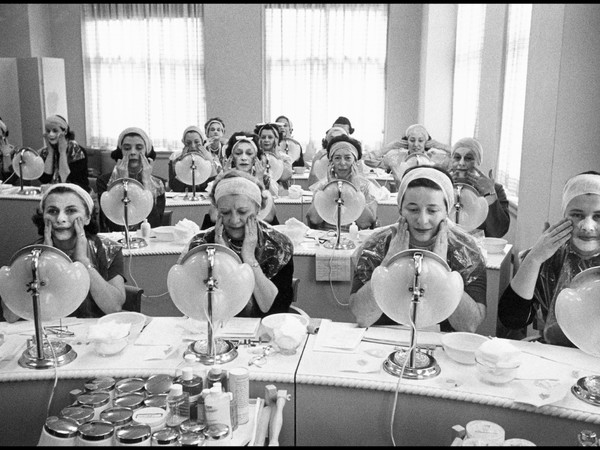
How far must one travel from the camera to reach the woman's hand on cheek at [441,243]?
2.28m

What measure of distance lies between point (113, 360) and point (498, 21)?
493 cm

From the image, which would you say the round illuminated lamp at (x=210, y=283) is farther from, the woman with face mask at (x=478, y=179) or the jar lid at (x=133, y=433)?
the woman with face mask at (x=478, y=179)

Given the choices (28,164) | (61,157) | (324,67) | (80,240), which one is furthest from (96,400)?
(324,67)

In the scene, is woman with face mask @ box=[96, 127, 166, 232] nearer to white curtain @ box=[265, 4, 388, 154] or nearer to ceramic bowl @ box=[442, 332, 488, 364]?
ceramic bowl @ box=[442, 332, 488, 364]

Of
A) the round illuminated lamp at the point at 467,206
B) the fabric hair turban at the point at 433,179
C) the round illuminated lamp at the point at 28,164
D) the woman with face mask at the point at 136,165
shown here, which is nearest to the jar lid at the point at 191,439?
the fabric hair turban at the point at 433,179

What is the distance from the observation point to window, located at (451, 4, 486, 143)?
6770 millimetres

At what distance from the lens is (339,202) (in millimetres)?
3412

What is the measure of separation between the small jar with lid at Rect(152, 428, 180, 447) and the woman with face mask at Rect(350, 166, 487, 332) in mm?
903

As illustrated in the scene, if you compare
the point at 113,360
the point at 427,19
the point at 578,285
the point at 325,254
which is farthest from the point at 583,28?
the point at 427,19

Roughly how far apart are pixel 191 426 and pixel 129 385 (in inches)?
12.4

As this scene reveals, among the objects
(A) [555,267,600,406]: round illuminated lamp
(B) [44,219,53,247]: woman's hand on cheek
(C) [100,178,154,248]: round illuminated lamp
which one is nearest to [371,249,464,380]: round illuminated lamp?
(A) [555,267,600,406]: round illuminated lamp

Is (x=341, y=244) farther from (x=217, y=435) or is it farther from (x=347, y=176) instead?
(x=217, y=435)

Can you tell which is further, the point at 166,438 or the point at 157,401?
the point at 157,401

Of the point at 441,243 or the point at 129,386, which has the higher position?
the point at 441,243
